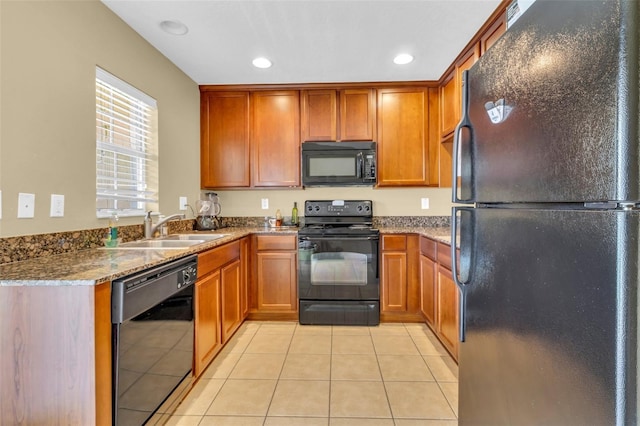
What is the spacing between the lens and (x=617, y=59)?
566mm

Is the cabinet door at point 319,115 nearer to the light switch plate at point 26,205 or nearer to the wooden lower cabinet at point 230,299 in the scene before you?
the wooden lower cabinet at point 230,299

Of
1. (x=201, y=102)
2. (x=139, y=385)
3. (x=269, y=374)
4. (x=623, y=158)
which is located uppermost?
(x=201, y=102)

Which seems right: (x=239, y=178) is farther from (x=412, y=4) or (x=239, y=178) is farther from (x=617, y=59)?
(x=617, y=59)

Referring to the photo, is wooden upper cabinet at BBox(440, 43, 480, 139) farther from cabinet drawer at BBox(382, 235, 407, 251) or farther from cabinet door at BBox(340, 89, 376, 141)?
cabinet drawer at BBox(382, 235, 407, 251)

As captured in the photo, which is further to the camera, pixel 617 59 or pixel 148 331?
pixel 148 331

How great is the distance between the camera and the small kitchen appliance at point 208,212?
119 inches

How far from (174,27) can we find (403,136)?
6.95 feet

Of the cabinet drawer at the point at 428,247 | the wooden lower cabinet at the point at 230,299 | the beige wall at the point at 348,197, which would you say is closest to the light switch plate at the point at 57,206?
the wooden lower cabinet at the point at 230,299

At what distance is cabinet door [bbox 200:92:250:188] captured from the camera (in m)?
3.28

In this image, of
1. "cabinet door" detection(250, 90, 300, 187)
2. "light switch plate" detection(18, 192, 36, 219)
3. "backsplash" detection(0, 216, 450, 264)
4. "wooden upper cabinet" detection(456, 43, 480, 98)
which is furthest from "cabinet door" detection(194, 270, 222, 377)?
"wooden upper cabinet" detection(456, 43, 480, 98)

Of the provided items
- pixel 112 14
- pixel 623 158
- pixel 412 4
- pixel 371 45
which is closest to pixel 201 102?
pixel 112 14

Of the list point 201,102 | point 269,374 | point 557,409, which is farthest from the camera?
point 201,102

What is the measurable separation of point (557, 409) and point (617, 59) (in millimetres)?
707

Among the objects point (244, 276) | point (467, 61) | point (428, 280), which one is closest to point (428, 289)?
point (428, 280)
